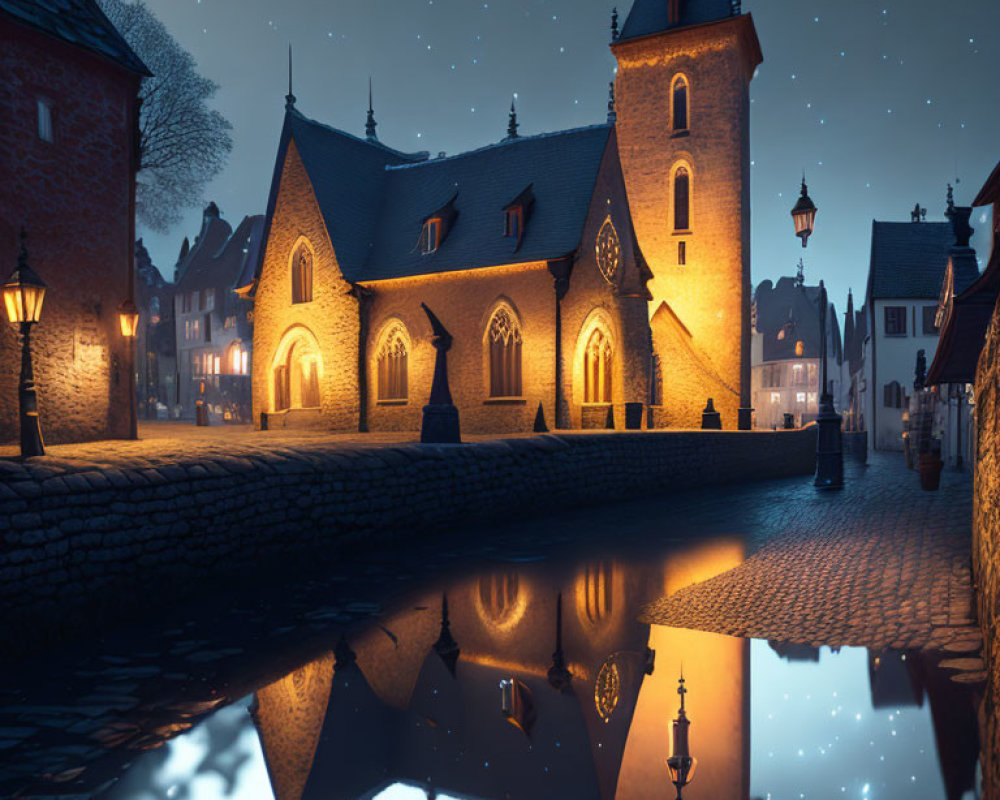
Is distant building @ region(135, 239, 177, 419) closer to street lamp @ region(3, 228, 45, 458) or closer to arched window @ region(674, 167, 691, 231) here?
arched window @ region(674, 167, 691, 231)

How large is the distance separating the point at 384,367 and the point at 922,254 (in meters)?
30.0

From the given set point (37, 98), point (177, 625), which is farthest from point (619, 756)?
point (37, 98)

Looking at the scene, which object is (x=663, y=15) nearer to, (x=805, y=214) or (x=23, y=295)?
(x=805, y=214)

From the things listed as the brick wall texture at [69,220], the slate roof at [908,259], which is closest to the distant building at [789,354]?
the slate roof at [908,259]

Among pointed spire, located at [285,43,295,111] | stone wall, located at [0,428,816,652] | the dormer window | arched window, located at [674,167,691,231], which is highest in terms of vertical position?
pointed spire, located at [285,43,295,111]

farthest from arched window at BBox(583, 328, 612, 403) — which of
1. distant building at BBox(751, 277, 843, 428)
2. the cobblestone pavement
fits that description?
distant building at BBox(751, 277, 843, 428)

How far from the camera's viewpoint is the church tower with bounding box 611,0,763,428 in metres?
29.9

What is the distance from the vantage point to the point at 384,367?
1065 inches

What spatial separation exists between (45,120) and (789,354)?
182 ft

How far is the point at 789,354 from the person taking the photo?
60094 millimetres

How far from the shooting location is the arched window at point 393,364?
26.7m

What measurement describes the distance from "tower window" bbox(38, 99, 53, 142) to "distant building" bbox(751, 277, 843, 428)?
166 ft

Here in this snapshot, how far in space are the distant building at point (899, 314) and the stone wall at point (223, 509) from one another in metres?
30.0

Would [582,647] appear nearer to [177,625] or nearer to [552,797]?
[552,797]
